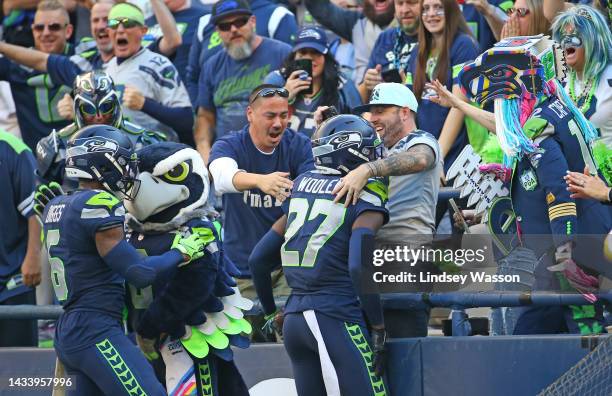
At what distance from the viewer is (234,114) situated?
426 inches

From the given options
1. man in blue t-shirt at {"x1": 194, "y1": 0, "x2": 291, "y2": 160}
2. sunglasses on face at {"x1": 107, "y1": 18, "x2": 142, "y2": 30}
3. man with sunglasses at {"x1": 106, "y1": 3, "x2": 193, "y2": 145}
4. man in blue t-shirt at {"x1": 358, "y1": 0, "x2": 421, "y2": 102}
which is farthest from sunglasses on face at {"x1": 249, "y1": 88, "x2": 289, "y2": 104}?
sunglasses on face at {"x1": 107, "y1": 18, "x2": 142, "y2": 30}

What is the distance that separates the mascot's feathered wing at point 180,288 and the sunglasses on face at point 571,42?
226 centimetres

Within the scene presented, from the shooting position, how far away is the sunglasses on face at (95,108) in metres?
9.38

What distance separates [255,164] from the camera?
30.0ft

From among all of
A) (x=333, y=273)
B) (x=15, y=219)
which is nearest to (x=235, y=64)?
(x=15, y=219)

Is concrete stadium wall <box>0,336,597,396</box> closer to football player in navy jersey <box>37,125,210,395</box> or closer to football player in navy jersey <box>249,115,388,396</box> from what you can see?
football player in navy jersey <box>249,115,388,396</box>

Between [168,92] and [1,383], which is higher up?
[168,92]

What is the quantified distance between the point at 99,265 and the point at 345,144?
1492 mm

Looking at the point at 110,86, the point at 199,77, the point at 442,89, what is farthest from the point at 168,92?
the point at 442,89

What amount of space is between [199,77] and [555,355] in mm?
4837

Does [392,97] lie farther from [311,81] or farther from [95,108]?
[95,108]

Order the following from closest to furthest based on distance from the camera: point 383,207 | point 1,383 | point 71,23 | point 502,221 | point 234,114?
point 383,207 → point 502,221 → point 1,383 → point 234,114 → point 71,23

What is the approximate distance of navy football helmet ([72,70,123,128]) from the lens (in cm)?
939

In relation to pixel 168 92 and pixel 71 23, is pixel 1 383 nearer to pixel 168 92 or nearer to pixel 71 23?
pixel 168 92
